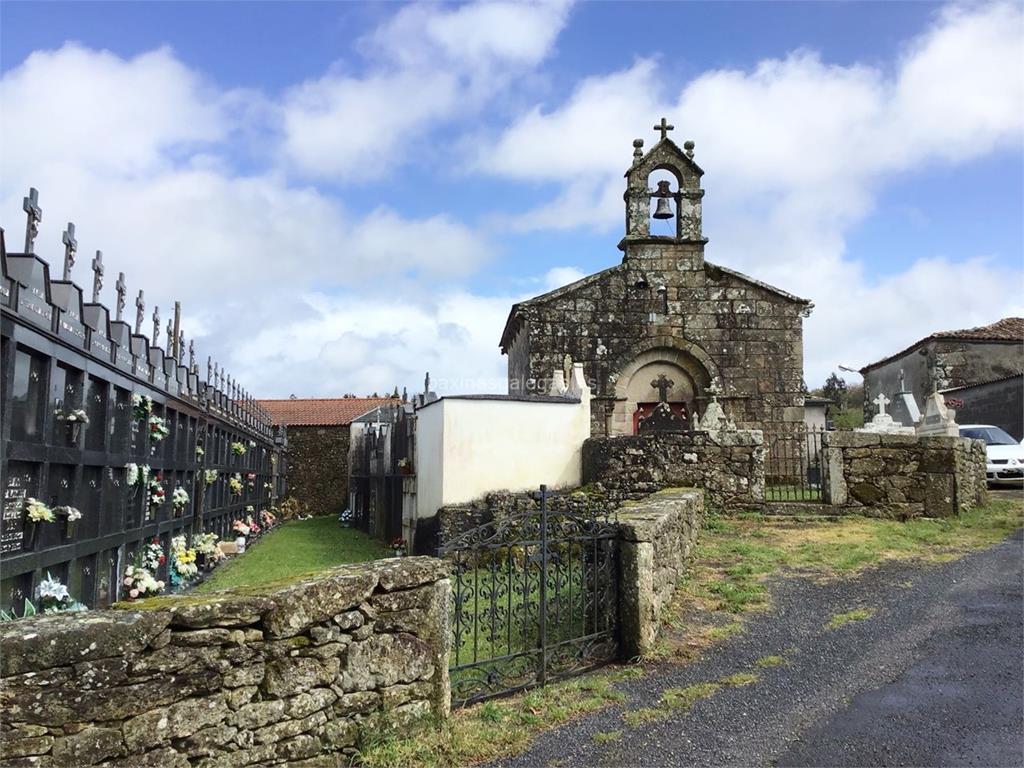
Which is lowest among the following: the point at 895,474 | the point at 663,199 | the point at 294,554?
the point at 294,554

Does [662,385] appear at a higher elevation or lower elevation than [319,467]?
higher

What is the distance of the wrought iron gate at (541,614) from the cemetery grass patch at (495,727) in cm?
22

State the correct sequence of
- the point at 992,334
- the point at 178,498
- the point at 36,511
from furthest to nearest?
the point at 992,334 → the point at 178,498 → the point at 36,511

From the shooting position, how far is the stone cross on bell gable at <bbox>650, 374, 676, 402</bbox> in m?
16.4

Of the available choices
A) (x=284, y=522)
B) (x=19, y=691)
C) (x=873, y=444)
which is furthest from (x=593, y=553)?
(x=284, y=522)

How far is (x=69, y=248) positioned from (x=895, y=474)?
11.9m

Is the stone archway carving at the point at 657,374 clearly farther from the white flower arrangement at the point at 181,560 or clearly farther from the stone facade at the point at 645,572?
the white flower arrangement at the point at 181,560

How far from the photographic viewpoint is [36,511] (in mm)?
5145

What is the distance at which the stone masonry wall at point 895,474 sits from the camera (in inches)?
459

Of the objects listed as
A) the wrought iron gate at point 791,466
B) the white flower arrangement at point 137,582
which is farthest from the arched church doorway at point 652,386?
the white flower arrangement at point 137,582

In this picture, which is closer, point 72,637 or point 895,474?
point 72,637

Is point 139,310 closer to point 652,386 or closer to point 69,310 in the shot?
point 69,310

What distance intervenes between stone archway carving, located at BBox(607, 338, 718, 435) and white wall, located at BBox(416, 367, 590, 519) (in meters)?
3.02

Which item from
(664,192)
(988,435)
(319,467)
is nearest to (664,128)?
(664,192)
